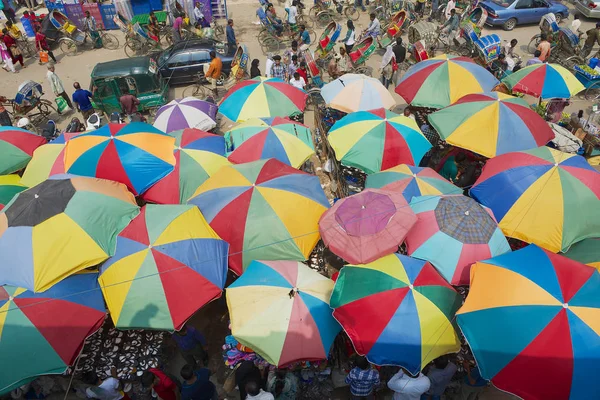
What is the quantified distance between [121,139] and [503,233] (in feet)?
20.2

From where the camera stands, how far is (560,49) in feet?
40.4

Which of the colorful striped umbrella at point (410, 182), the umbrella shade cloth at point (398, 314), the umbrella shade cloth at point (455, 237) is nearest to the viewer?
the umbrella shade cloth at point (398, 314)

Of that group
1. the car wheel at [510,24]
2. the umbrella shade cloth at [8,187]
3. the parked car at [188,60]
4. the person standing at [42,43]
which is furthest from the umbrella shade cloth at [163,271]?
the car wheel at [510,24]

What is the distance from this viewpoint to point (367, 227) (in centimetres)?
544

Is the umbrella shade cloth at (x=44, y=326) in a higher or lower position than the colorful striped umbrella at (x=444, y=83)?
lower

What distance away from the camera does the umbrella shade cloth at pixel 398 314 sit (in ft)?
14.9

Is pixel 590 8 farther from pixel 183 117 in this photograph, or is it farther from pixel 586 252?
pixel 183 117

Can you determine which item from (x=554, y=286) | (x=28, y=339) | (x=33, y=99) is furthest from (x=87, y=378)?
(x=33, y=99)

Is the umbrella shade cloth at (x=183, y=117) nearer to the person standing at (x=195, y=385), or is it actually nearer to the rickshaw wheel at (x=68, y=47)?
the person standing at (x=195, y=385)

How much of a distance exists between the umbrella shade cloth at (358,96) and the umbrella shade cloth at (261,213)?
295cm

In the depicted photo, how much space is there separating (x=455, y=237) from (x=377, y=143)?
2.34 m

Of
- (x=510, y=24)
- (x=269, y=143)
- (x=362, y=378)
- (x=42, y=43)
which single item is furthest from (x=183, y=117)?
(x=510, y=24)

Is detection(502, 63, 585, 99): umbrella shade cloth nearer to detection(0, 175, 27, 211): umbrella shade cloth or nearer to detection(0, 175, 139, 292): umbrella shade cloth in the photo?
detection(0, 175, 139, 292): umbrella shade cloth

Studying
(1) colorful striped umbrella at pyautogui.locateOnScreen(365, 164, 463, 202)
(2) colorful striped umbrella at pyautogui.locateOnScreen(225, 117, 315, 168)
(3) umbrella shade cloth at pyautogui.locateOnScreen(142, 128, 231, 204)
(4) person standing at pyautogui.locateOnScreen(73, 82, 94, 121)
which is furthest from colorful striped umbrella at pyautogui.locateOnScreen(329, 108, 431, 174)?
(4) person standing at pyautogui.locateOnScreen(73, 82, 94, 121)
